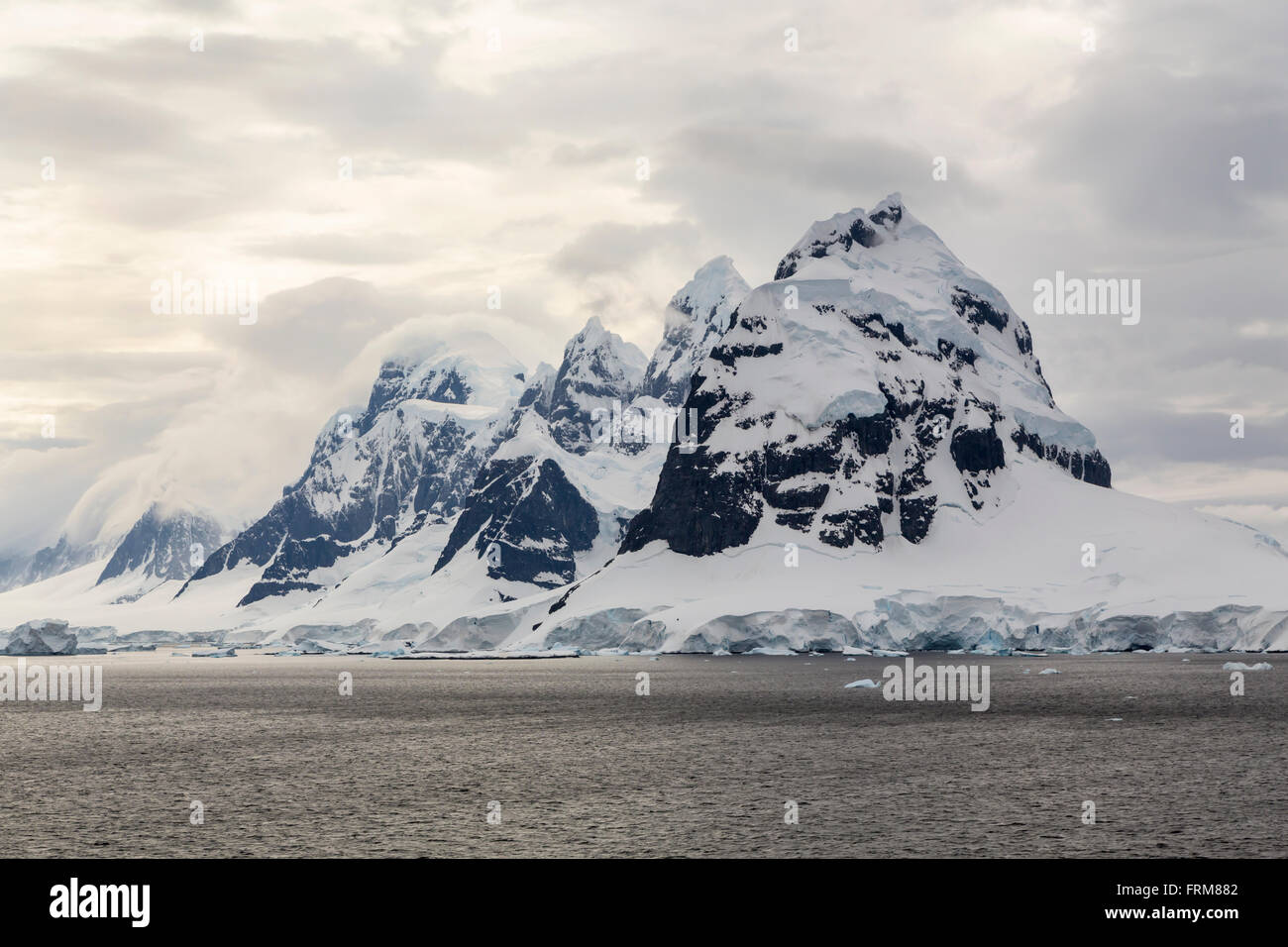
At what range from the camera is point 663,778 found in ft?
262

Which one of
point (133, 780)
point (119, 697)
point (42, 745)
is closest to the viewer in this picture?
point (133, 780)

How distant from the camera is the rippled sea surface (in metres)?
59.9

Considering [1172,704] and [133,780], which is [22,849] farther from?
[1172,704]

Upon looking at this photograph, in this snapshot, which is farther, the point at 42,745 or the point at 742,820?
the point at 42,745

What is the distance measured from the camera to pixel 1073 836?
59.8 meters

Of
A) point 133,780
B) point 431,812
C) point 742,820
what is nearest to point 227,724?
point 133,780

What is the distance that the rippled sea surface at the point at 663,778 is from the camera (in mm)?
59906
